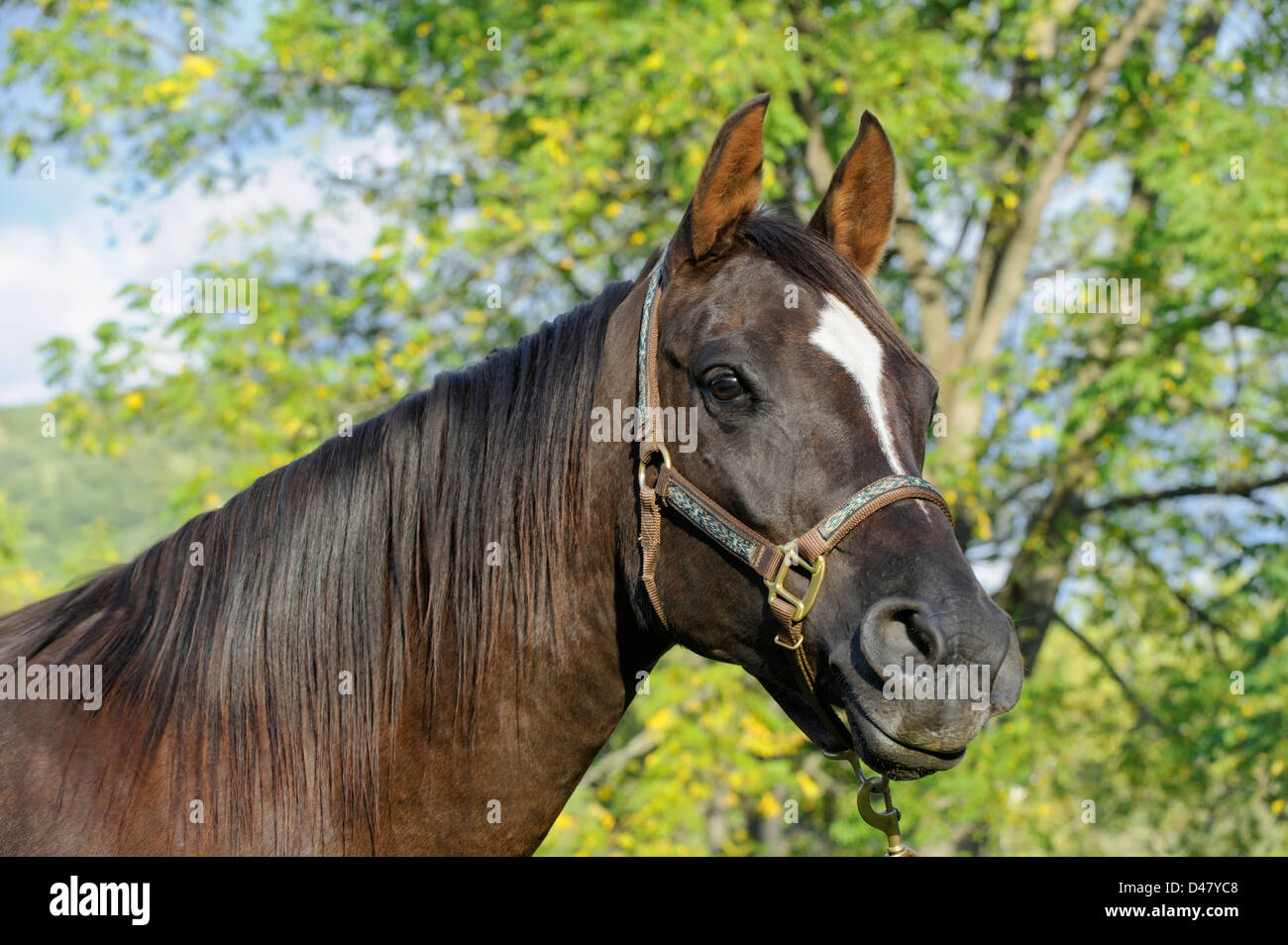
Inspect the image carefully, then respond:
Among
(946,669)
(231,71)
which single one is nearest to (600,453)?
(946,669)

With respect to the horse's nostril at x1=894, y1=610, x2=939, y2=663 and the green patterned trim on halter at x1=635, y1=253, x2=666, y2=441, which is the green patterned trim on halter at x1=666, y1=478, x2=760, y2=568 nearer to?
the green patterned trim on halter at x1=635, y1=253, x2=666, y2=441

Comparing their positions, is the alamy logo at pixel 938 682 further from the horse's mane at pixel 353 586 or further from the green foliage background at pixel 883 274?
the green foliage background at pixel 883 274

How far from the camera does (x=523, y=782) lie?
2.37m

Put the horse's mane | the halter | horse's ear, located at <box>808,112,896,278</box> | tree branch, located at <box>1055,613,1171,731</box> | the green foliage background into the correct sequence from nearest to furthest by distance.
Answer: the halter → the horse's mane → horse's ear, located at <box>808,112,896,278</box> → the green foliage background → tree branch, located at <box>1055,613,1171,731</box>

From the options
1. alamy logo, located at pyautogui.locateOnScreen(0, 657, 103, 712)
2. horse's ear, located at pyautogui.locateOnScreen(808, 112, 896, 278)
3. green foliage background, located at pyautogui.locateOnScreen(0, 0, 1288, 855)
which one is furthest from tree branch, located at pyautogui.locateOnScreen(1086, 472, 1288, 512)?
alamy logo, located at pyautogui.locateOnScreen(0, 657, 103, 712)

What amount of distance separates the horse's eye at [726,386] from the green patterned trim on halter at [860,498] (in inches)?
14.5

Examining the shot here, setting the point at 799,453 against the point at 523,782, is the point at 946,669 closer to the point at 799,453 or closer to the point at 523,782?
the point at 799,453

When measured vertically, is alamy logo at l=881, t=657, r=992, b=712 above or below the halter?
below

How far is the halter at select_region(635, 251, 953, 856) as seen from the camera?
221cm

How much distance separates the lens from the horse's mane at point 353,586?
2342 millimetres

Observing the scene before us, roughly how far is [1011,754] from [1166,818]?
17.8 feet
